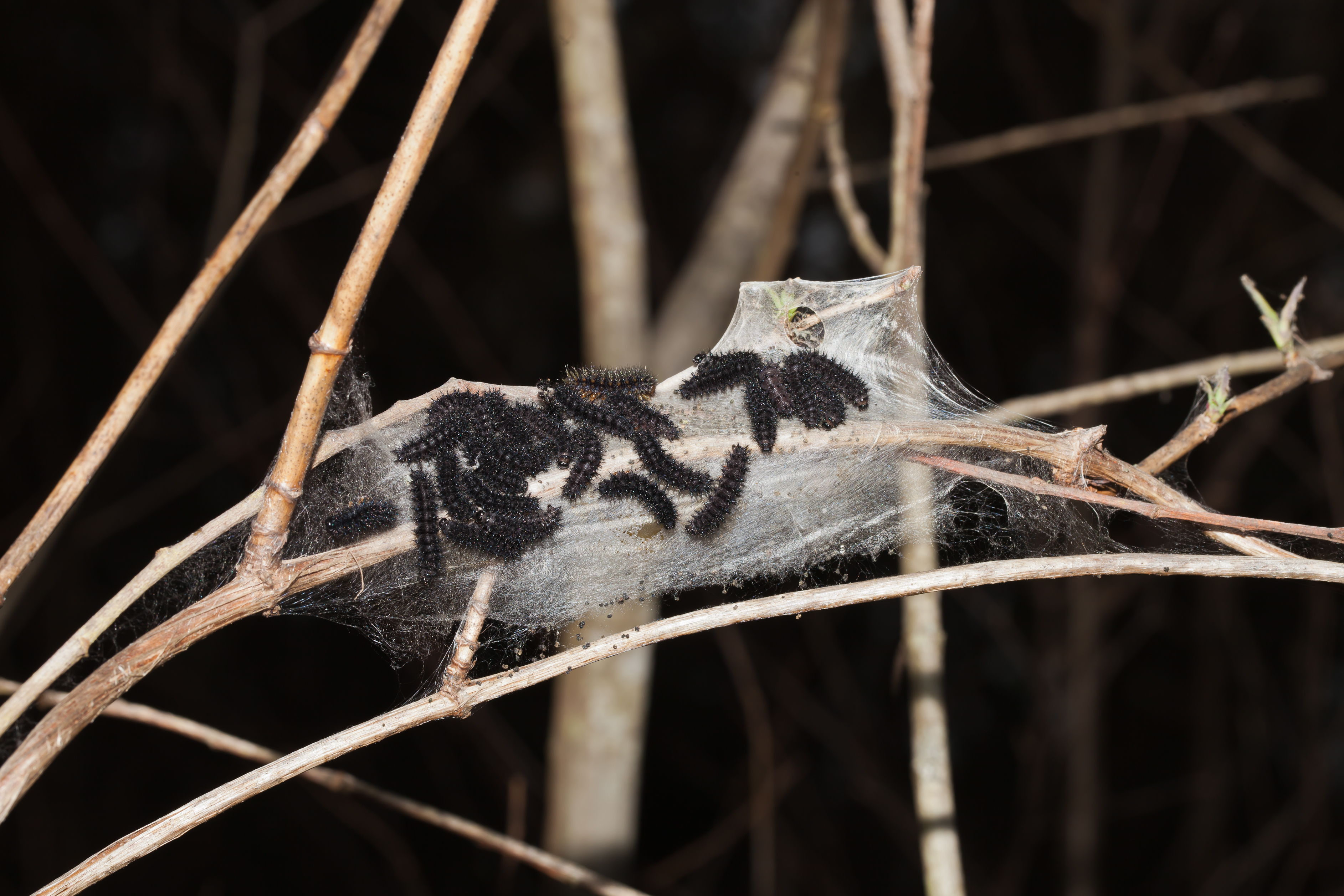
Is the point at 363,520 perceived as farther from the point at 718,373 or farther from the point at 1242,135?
the point at 1242,135

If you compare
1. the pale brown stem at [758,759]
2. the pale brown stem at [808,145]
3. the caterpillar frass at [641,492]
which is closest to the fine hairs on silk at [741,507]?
the caterpillar frass at [641,492]

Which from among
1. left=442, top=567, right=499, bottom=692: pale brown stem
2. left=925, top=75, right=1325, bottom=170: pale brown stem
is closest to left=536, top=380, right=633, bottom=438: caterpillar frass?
left=442, top=567, right=499, bottom=692: pale brown stem

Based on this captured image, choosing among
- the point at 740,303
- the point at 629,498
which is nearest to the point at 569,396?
the point at 629,498

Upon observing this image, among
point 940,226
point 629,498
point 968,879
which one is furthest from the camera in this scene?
point 940,226

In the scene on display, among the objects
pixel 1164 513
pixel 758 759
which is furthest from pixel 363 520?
pixel 758 759

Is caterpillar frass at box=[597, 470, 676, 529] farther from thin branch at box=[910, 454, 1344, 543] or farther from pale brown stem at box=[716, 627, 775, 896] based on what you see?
pale brown stem at box=[716, 627, 775, 896]

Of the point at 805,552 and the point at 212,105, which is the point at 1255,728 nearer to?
the point at 805,552

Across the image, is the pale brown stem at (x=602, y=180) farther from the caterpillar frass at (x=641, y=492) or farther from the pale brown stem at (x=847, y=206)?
the caterpillar frass at (x=641, y=492)
